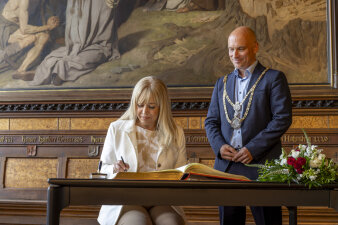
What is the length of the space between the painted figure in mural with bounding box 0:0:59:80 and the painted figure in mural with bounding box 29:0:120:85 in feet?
0.78

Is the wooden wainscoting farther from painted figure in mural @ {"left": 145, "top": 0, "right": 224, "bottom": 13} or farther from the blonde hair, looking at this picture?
painted figure in mural @ {"left": 145, "top": 0, "right": 224, "bottom": 13}

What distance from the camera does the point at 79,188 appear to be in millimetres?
2164

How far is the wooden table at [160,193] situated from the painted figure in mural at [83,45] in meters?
4.78

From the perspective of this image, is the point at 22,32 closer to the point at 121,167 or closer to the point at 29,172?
the point at 29,172

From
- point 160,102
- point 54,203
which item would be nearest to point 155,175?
point 54,203

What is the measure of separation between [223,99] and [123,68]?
3.39m

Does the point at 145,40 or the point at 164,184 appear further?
the point at 145,40

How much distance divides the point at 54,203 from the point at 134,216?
2.00 ft

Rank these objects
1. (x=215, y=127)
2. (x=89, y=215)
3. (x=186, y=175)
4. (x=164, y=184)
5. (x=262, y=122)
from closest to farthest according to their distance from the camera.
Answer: (x=164, y=184), (x=186, y=175), (x=262, y=122), (x=215, y=127), (x=89, y=215)

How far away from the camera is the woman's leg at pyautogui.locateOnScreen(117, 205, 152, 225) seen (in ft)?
8.48

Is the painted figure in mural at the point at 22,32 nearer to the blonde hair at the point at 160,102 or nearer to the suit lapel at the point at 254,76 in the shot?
the blonde hair at the point at 160,102

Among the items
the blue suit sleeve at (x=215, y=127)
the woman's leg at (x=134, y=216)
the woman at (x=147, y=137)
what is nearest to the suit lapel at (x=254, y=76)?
the blue suit sleeve at (x=215, y=127)

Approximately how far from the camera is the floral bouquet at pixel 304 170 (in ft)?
7.41

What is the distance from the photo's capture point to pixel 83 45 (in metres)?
6.91
